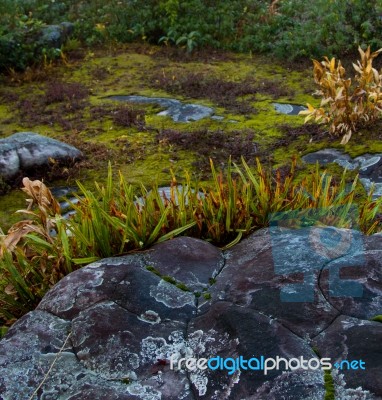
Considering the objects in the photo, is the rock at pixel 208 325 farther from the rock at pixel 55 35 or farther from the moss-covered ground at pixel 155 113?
the rock at pixel 55 35

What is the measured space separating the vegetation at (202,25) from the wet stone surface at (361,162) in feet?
10.3

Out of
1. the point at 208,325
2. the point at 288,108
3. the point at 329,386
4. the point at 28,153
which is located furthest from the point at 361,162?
the point at 329,386

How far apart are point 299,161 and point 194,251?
10.6ft

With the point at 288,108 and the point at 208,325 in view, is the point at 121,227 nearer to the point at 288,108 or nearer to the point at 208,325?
the point at 208,325

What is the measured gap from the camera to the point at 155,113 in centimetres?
801

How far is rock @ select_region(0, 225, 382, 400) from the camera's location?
2.49 metres

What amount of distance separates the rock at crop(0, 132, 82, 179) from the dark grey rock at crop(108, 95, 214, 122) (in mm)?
1817

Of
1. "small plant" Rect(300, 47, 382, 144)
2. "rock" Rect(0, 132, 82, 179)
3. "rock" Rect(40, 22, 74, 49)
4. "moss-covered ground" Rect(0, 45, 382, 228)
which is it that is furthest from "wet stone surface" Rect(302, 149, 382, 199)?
"rock" Rect(40, 22, 74, 49)

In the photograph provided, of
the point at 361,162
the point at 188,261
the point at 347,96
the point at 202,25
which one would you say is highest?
the point at 188,261

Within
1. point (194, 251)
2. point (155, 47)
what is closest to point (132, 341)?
point (194, 251)

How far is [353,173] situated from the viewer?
586 cm

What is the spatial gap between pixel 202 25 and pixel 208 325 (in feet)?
28.6

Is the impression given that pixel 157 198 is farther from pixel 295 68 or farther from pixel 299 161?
pixel 295 68

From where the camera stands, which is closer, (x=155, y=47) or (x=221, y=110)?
(x=221, y=110)
